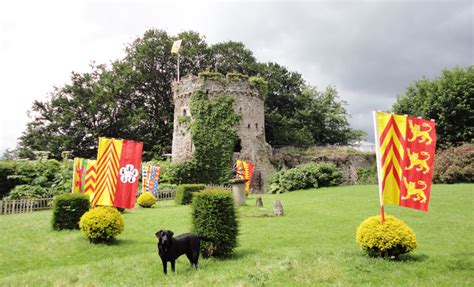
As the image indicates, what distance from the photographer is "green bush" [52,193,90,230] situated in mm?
11672

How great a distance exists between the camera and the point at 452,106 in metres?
29.4

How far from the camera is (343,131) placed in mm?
45344

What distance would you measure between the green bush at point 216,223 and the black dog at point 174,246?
0.50 meters

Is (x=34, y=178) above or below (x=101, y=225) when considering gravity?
above

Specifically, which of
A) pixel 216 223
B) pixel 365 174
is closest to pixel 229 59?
pixel 365 174

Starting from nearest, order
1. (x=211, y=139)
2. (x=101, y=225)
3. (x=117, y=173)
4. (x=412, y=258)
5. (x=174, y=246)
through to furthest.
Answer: (x=174, y=246) → (x=412, y=258) → (x=101, y=225) → (x=117, y=173) → (x=211, y=139)

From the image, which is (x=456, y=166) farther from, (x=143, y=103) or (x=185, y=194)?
(x=143, y=103)

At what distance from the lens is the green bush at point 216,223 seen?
8.20m

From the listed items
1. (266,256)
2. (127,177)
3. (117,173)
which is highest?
(117,173)

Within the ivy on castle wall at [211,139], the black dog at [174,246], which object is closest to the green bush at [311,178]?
the ivy on castle wall at [211,139]

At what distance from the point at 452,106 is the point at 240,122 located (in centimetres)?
1732

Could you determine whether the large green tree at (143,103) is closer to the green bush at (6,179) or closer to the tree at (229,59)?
the tree at (229,59)

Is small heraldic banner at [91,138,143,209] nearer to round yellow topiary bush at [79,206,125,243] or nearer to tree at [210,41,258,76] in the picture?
round yellow topiary bush at [79,206,125,243]

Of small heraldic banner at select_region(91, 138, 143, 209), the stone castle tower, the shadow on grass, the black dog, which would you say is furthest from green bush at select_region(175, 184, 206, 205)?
the shadow on grass
